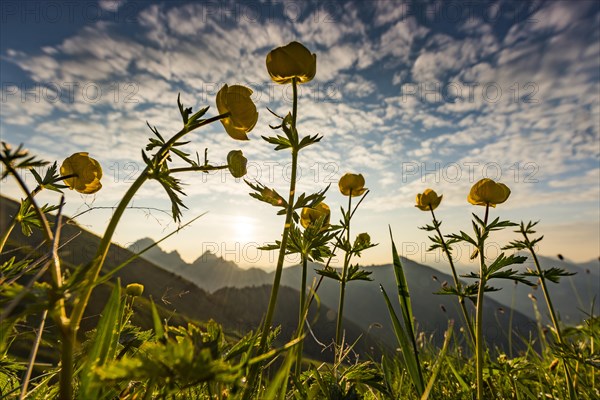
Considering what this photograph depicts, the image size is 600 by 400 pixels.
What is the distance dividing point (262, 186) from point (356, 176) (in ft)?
6.22

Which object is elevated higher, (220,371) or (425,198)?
(425,198)

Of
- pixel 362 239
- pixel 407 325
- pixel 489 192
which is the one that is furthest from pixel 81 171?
pixel 489 192

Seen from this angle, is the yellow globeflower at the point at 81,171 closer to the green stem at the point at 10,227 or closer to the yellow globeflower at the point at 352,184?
the green stem at the point at 10,227

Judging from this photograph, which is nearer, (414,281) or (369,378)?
(369,378)

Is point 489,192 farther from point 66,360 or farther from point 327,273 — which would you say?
point 66,360

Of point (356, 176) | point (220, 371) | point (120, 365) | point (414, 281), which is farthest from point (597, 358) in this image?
point (414, 281)

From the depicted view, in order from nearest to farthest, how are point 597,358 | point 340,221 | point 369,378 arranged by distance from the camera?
1. point 369,378
2. point 597,358
3. point 340,221

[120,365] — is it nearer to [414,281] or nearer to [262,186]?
[262,186]

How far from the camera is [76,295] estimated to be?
895mm

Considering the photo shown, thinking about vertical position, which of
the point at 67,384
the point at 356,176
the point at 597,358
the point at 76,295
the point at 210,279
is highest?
the point at 356,176

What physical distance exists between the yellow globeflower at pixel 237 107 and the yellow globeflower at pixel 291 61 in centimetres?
46

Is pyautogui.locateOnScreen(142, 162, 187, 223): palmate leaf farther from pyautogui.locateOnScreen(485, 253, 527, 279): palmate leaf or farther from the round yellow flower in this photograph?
pyautogui.locateOnScreen(485, 253, 527, 279): palmate leaf

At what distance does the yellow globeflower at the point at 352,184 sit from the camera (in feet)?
10.9

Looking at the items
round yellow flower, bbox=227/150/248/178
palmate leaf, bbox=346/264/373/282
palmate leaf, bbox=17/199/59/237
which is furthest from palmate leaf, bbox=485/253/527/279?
palmate leaf, bbox=17/199/59/237
